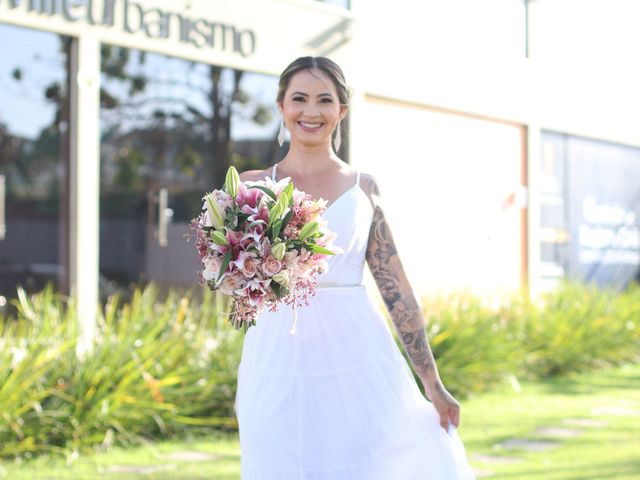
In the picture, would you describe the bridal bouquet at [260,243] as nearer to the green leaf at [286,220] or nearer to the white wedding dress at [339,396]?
the green leaf at [286,220]

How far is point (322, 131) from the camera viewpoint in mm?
3512

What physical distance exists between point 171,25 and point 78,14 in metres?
1.06

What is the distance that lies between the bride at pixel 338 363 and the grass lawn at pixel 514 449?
2.92 m

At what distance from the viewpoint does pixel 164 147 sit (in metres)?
10.3

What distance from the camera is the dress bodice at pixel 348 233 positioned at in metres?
3.44

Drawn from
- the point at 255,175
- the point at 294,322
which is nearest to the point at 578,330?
the point at 255,175

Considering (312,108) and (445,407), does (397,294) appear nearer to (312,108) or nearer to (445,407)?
(445,407)

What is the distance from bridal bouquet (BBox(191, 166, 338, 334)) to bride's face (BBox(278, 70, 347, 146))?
0.40 metres

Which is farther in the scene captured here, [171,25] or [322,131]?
[171,25]

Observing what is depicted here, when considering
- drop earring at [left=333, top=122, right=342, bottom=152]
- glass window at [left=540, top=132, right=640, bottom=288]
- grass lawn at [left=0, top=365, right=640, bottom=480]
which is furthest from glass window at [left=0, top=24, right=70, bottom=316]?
glass window at [left=540, top=132, right=640, bottom=288]

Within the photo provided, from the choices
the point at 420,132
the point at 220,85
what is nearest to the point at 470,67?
the point at 420,132

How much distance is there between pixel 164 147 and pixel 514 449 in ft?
15.4

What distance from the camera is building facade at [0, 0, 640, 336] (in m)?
9.30

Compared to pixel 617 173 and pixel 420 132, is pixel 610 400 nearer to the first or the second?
pixel 420 132
